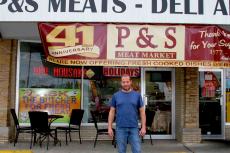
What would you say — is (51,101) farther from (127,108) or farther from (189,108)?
(127,108)

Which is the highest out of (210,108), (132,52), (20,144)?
(132,52)

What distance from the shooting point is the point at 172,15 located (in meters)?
10.6

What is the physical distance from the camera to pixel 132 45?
10.5 meters

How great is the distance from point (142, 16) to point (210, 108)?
4583mm

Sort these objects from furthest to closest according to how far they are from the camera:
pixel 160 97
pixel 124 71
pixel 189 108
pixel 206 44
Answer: pixel 160 97 < pixel 124 71 < pixel 189 108 < pixel 206 44

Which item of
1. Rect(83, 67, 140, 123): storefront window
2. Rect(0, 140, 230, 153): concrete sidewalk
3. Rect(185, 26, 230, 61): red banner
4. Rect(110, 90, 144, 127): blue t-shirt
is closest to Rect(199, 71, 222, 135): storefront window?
Rect(0, 140, 230, 153): concrete sidewalk

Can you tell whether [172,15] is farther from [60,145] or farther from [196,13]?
[60,145]

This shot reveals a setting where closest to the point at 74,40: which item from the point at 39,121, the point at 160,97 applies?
the point at 39,121

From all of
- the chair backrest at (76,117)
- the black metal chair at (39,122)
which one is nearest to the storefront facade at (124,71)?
the chair backrest at (76,117)

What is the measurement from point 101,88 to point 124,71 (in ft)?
2.76

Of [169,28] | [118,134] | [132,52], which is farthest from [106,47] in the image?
[118,134]

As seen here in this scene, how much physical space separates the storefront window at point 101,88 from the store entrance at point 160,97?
53 cm

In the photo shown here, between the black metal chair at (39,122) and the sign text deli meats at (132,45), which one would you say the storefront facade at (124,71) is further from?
the black metal chair at (39,122)

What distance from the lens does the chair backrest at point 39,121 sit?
1155cm
